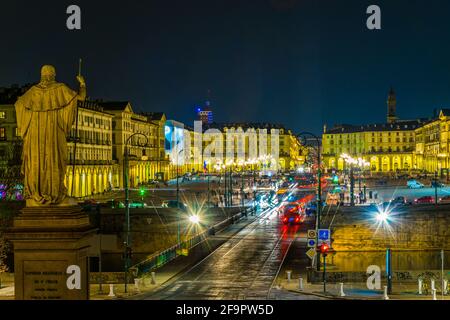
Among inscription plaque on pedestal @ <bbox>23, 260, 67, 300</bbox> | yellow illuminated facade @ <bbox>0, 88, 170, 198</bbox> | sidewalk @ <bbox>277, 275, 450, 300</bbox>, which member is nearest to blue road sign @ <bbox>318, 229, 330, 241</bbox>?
sidewalk @ <bbox>277, 275, 450, 300</bbox>

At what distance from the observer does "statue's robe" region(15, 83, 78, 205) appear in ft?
42.9

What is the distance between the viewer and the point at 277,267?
41.6m

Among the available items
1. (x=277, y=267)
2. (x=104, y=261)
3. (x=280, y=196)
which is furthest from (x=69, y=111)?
(x=280, y=196)

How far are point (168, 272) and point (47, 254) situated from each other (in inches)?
1037

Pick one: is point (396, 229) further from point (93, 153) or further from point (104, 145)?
point (104, 145)

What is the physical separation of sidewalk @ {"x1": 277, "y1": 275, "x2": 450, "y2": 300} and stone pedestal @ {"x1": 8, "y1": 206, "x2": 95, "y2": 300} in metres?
18.3

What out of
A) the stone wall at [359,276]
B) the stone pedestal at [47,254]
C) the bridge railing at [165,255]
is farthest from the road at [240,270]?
the stone pedestal at [47,254]

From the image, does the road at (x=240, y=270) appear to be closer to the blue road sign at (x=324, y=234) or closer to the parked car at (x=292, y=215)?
the blue road sign at (x=324, y=234)

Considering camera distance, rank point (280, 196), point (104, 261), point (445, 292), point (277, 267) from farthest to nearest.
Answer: point (280, 196) → point (104, 261) → point (277, 267) → point (445, 292)

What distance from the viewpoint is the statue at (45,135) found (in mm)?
13078

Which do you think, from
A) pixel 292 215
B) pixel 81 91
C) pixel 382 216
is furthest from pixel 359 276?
pixel 292 215
